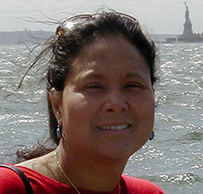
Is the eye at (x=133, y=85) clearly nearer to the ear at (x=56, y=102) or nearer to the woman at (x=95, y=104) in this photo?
the woman at (x=95, y=104)

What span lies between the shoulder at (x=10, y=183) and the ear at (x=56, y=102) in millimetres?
237

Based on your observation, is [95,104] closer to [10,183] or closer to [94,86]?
[94,86]

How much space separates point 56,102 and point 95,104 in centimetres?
20

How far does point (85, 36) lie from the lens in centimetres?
172

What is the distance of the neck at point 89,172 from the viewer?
168 centimetres

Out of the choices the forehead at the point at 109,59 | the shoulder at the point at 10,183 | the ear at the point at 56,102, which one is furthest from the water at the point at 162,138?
the shoulder at the point at 10,183

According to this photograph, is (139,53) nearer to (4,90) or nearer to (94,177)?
(94,177)

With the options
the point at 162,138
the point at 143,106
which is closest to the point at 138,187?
the point at 143,106

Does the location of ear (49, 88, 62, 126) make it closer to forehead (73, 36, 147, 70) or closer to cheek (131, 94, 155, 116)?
forehead (73, 36, 147, 70)

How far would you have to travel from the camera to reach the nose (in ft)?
5.22

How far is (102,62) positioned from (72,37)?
0.51ft

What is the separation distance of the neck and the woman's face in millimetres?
A: 36

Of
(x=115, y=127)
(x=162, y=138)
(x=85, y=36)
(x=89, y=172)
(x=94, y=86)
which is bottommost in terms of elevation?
(x=162, y=138)

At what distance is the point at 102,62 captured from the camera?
165 cm
